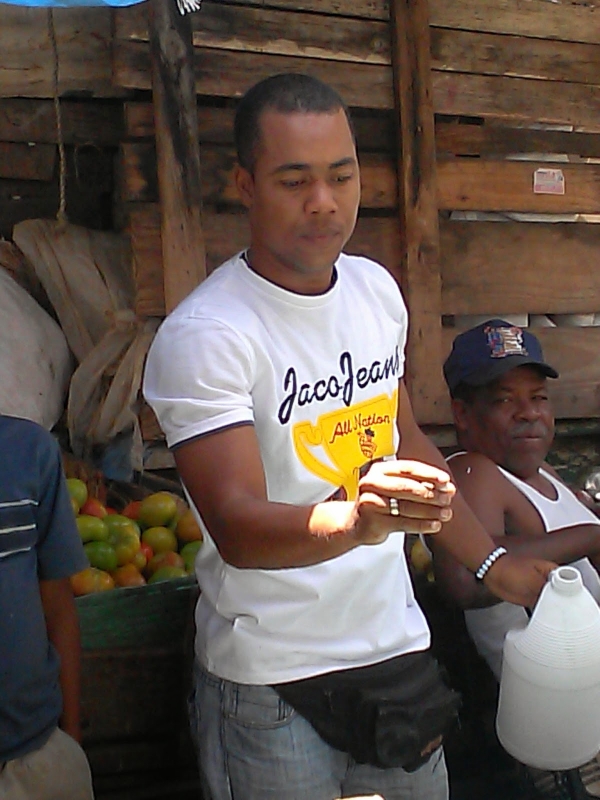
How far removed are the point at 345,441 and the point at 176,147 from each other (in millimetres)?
2008

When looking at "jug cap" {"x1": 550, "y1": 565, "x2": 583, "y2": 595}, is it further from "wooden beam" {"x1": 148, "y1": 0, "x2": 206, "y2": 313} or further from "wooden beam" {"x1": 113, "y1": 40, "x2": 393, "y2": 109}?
"wooden beam" {"x1": 113, "y1": 40, "x2": 393, "y2": 109}

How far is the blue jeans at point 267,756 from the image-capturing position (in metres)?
1.60

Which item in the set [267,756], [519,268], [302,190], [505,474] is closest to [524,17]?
[519,268]

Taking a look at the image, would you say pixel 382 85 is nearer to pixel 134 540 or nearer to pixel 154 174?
pixel 154 174

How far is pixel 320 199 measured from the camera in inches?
62.3

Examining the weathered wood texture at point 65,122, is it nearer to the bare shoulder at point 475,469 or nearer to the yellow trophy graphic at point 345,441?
the bare shoulder at point 475,469

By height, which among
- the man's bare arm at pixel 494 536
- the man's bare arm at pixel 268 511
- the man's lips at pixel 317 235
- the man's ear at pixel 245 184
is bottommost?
the man's bare arm at pixel 494 536

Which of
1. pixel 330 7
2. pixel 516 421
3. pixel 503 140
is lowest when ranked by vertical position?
pixel 516 421

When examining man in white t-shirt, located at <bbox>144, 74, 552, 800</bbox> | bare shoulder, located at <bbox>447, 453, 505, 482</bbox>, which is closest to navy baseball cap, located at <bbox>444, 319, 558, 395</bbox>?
bare shoulder, located at <bbox>447, 453, 505, 482</bbox>

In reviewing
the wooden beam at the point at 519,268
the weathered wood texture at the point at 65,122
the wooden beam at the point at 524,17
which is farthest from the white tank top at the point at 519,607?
the weathered wood texture at the point at 65,122

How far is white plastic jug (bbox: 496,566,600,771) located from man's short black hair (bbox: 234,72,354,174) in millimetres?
1002

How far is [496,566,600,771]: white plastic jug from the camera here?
71.6 inches

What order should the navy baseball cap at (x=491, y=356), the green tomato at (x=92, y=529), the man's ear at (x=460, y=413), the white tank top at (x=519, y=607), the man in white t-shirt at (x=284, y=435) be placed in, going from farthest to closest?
the green tomato at (x=92, y=529) < the man's ear at (x=460, y=413) < the navy baseball cap at (x=491, y=356) < the white tank top at (x=519, y=607) < the man in white t-shirt at (x=284, y=435)

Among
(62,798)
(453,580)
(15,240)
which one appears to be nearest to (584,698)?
(453,580)
